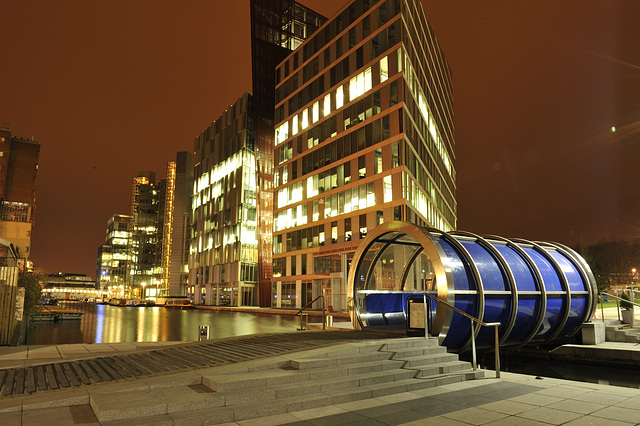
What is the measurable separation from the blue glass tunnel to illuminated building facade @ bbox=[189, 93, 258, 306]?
5959 centimetres

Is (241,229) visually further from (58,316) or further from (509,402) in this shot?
(509,402)

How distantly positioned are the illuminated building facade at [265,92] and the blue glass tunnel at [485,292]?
56485 millimetres

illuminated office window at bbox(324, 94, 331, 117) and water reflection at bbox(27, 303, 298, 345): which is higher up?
illuminated office window at bbox(324, 94, 331, 117)

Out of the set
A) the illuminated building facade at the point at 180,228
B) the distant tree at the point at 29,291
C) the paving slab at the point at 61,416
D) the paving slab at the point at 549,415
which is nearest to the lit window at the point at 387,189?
the distant tree at the point at 29,291

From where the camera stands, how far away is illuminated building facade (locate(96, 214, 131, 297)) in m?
188

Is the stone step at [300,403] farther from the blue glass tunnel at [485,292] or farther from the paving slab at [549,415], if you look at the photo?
the blue glass tunnel at [485,292]

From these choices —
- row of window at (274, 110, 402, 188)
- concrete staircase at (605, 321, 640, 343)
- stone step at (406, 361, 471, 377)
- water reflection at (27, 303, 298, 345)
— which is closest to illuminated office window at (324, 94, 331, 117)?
row of window at (274, 110, 402, 188)

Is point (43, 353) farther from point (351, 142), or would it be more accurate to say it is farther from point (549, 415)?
point (351, 142)

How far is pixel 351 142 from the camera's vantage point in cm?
5103

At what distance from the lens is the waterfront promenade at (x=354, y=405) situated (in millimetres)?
6699

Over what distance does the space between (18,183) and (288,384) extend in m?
108

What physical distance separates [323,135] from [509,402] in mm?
50385

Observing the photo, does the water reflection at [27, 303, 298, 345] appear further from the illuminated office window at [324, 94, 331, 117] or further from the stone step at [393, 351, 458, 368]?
the illuminated office window at [324, 94, 331, 117]

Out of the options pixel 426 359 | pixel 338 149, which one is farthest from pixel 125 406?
pixel 338 149
